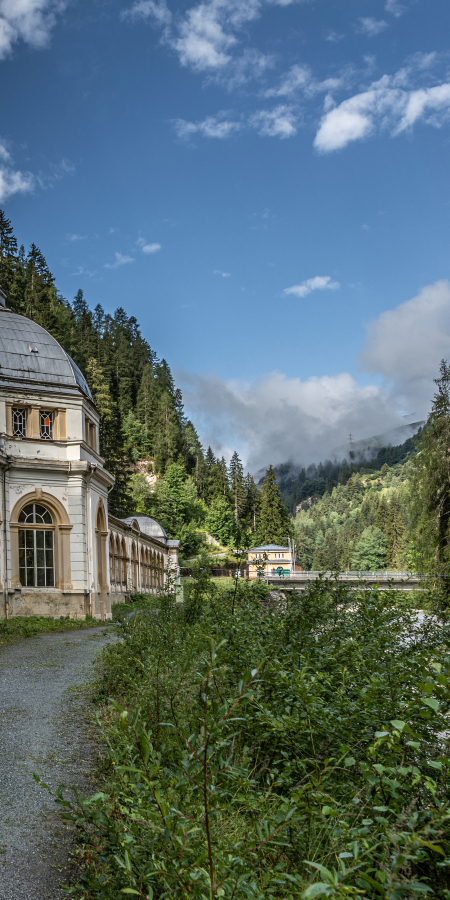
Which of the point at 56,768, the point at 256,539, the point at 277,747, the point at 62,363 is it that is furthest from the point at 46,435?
the point at 277,747

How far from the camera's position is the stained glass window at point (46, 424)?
22.2 metres

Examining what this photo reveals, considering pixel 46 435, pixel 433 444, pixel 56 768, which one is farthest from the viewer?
pixel 433 444

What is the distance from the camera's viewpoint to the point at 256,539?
25.2ft

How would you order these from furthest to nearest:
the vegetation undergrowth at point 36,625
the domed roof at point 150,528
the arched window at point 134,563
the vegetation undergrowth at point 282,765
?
1. the domed roof at point 150,528
2. the arched window at point 134,563
3. the vegetation undergrowth at point 36,625
4. the vegetation undergrowth at point 282,765

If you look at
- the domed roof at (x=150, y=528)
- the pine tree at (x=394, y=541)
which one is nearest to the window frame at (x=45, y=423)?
the domed roof at (x=150, y=528)

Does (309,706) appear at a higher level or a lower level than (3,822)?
higher

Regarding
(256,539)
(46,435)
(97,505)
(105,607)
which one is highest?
(46,435)

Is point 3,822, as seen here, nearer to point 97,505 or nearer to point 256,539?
point 256,539

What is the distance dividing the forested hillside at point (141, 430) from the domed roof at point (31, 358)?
22524 mm

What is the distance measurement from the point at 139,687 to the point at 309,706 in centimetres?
305

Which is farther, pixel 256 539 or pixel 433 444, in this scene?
pixel 433 444

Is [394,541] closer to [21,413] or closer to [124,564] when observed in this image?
[124,564]

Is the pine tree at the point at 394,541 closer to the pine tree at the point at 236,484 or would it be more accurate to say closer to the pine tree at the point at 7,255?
the pine tree at the point at 236,484

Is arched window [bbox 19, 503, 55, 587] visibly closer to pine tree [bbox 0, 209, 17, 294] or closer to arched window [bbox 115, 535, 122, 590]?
arched window [bbox 115, 535, 122, 590]
